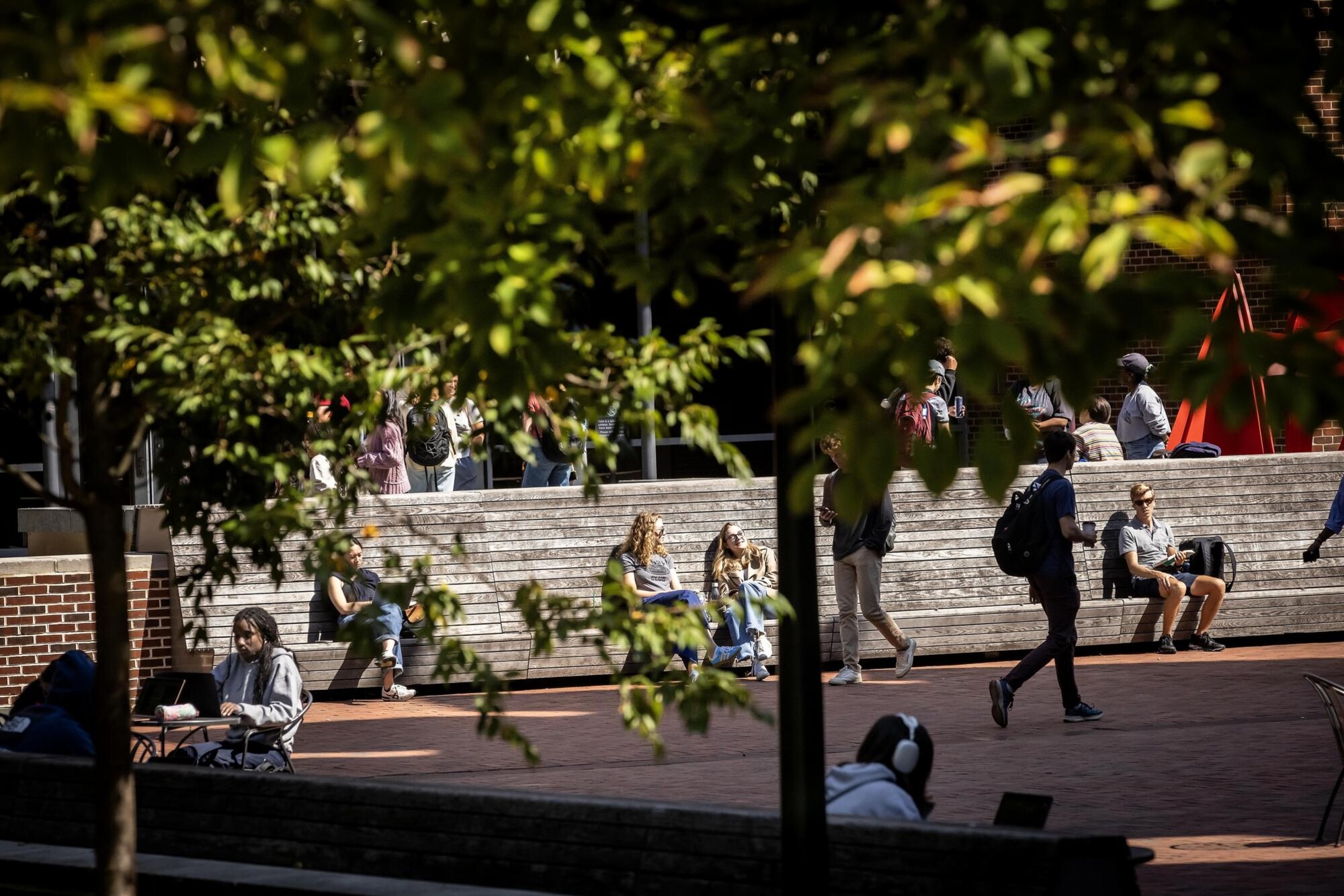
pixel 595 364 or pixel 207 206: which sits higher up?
pixel 207 206

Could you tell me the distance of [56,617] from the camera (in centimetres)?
1413

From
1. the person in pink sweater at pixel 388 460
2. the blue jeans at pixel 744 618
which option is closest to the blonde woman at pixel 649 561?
the blue jeans at pixel 744 618

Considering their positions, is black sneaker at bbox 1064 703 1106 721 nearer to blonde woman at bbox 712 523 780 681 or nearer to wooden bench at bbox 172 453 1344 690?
wooden bench at bbox 172 453 1344 690

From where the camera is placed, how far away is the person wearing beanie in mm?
18031

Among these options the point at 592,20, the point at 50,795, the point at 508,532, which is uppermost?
the point at 592,20

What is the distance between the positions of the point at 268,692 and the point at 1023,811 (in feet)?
17.5

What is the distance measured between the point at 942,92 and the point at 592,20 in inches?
32.0

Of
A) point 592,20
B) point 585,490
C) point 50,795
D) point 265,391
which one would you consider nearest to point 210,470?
point 265,391

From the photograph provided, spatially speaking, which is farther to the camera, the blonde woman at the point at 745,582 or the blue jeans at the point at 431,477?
the blue jeans at the point at 431,477

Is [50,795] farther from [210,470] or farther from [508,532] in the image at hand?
[508,532]

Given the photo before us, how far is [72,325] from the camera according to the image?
18.2 ft

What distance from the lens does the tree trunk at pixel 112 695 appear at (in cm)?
511

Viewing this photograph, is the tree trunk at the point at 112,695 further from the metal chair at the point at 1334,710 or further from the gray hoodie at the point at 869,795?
the metal chair at the point at 1334,710

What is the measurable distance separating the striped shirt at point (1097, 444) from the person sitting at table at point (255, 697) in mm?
9723
